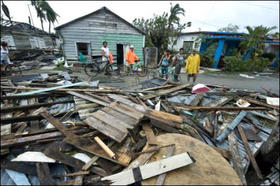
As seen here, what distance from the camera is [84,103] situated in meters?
3.37

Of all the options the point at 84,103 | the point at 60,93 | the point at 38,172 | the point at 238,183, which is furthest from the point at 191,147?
the point at 60,93

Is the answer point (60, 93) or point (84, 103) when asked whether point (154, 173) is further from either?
point (60, 93)

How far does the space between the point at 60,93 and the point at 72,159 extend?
2.71 meters

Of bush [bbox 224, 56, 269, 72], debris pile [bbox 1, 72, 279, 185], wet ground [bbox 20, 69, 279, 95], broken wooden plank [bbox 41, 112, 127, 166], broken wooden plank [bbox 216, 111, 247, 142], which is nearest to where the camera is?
debris pile [bbox 1, 72, 279, 185]

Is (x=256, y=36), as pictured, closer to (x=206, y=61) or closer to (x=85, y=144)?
(x=206, y=61)

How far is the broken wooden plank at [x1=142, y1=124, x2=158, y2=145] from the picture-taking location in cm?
212

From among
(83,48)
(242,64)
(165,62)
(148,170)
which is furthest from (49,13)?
(242,64)

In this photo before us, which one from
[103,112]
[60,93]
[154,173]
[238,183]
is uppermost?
[60,93]

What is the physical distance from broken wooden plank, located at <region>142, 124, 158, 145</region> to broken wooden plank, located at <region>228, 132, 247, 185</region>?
1.45m

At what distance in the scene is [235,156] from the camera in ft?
7.48

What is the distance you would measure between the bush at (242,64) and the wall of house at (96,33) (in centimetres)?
967

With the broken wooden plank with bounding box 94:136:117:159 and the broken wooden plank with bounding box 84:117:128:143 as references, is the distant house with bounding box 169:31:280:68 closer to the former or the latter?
the broken wooden plank with bounding box 84:117:128:143

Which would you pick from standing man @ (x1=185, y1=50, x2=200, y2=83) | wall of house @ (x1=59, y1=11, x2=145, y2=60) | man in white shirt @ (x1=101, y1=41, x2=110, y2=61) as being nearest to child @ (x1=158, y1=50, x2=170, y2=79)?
standing man @ (x1=185, y1=50, x2=200, y2=83)

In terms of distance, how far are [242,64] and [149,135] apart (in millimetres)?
14515
